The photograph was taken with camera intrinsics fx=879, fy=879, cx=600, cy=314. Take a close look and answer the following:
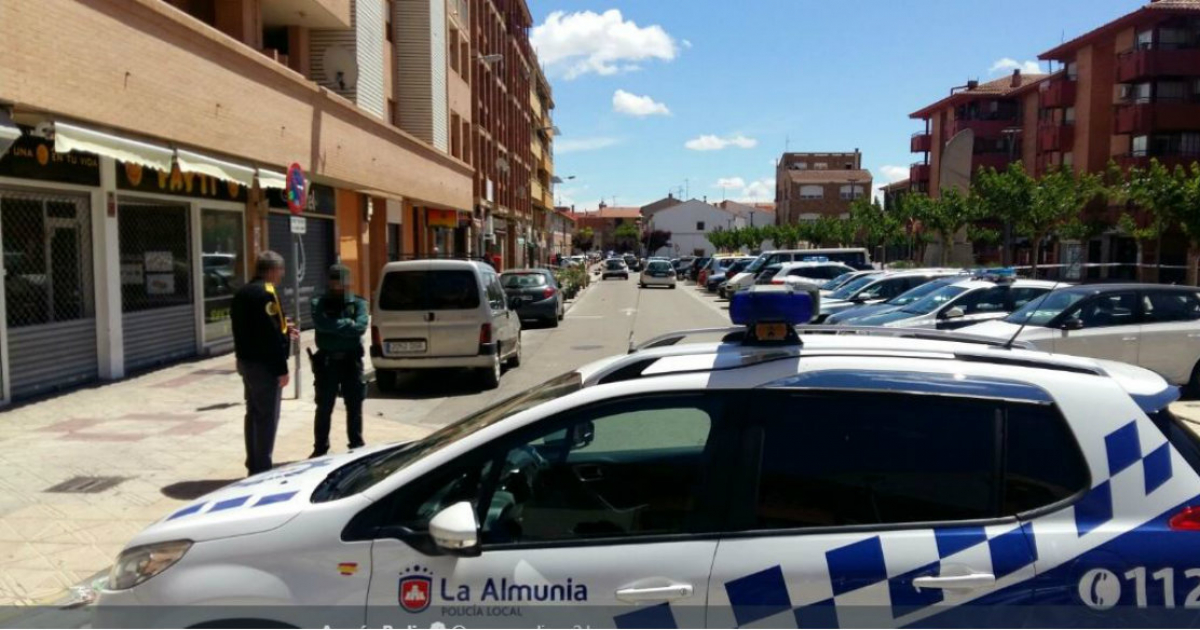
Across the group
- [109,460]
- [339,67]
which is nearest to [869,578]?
[109,460]

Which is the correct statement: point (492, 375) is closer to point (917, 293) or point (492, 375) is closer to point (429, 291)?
point (429, 291)

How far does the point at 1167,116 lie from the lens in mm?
42344

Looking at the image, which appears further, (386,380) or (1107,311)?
(386,380)

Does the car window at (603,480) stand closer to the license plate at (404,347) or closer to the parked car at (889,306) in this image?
the license plate at (404,347)

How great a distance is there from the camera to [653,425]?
3.36m

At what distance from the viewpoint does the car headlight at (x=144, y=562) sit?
3.09 meters

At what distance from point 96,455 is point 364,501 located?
666 centimetres

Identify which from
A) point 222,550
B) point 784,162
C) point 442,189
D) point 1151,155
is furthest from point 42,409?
point 784,162

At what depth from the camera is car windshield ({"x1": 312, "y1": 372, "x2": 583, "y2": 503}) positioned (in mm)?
3234

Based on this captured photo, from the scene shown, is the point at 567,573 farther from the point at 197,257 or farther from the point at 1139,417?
the point at 197,257

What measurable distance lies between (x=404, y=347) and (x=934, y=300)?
27.2 ft

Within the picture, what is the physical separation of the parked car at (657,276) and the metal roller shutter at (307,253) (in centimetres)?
2450

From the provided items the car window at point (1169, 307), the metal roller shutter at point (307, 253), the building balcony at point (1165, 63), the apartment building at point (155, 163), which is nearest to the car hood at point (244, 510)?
the apartment building at point (155, 163)

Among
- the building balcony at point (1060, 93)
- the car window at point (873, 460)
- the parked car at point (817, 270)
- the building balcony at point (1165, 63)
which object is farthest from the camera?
the building balcony at point (1060, 93)
